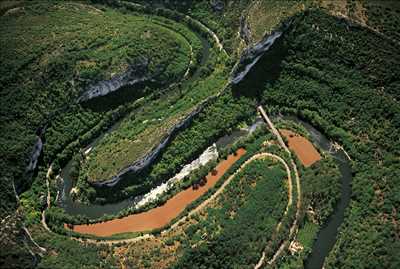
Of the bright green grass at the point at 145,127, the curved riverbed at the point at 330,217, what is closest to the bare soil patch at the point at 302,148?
the curved riverbed at the point at 330,217

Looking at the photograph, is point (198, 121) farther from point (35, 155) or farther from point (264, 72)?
point (35, 155)

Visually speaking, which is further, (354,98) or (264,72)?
(264,72)

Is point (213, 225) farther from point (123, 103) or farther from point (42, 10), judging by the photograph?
point (42, 10)

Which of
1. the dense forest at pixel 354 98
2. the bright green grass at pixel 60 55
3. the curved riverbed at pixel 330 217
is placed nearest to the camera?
the curved riverbed at pixel 330 217

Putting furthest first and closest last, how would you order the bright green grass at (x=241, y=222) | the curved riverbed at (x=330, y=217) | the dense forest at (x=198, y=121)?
the curved riverbed at (x=330, y=217)
the dense forest at (x=198, y=121)
the bright green grass at (x=241, y=222)

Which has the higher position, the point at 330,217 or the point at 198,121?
the point at 198,121

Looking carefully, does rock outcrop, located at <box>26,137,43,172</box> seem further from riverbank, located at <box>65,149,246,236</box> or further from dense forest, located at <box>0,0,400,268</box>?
riverbank, located at <box>65,149,246,236</box>

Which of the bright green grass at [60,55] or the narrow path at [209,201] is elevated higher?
the bright green grass at [60,55]

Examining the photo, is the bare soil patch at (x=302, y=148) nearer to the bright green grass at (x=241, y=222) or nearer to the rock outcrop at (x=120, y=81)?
the bright green grass at (x=241, y=222)

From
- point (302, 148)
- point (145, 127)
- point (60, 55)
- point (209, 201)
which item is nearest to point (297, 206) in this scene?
point (302, 148)

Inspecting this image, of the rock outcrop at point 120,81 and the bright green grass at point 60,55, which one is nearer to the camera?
the bright green grass at point 60,55

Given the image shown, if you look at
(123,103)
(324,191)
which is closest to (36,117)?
(123,103)

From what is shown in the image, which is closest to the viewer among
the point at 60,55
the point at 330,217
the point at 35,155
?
the point at 330,217
